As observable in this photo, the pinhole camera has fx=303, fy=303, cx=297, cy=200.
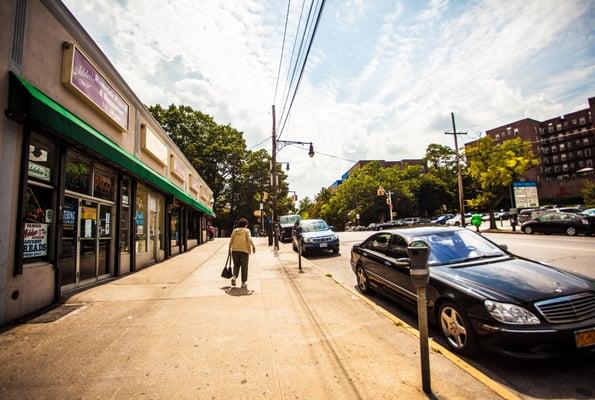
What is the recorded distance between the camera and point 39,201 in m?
5.51

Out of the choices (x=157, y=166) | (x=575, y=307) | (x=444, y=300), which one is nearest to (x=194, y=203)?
(x=157, y=166)

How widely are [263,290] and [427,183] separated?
200ft

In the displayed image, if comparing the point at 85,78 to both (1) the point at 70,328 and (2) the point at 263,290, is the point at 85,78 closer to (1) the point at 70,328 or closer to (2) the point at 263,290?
(1) the point at 70,328

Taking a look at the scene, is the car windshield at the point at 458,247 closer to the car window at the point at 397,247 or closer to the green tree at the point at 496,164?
the car window at the point at 397,247

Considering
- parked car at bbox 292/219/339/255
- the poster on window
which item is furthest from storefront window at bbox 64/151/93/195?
parked car at bbox 292/219/339/255

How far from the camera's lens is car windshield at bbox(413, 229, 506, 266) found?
15.0ft

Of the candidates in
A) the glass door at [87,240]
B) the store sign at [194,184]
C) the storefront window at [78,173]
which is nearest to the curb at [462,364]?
the glass door at [87,240]

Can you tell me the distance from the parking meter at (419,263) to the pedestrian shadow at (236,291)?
15.0ft

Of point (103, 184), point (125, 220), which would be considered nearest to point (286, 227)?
point (125, 220)

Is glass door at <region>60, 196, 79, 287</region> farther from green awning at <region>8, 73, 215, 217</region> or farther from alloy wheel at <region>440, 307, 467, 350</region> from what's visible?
alloy wheel at <region>440, 307, 467, 350</region>

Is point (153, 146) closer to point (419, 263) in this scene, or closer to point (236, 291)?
point (236, 291)

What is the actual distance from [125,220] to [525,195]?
32.4 metres

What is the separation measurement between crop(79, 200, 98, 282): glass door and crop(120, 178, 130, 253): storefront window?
1402mm

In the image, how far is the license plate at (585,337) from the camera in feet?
9.55
